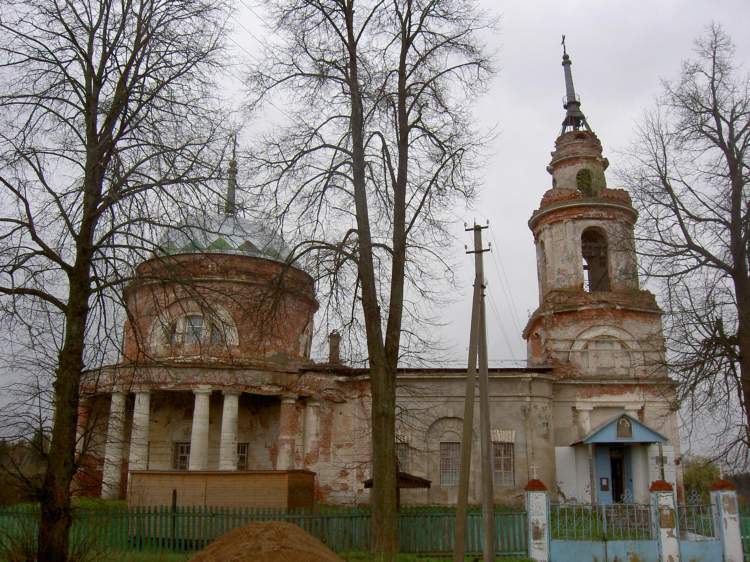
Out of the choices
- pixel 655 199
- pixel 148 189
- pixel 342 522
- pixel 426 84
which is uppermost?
pixel 426 84

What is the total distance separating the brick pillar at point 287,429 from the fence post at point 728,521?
41.5 feet

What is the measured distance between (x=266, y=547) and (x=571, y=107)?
24.1 meters

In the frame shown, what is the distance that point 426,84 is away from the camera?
1359cm

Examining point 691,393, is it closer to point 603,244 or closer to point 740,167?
point 740,167

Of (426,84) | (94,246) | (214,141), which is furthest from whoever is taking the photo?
(426,84)

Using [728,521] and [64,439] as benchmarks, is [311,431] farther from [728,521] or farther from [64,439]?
[64,439]

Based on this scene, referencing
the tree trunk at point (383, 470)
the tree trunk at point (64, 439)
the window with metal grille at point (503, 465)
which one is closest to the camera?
the tree trunk at point (64, 439)

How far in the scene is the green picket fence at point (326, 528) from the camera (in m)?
14.4

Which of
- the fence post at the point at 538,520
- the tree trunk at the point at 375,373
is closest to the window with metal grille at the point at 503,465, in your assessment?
the fence post at the point at 538,520

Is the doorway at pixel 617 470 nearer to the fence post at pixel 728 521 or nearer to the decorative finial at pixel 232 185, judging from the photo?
the fence post at pixel 728 521

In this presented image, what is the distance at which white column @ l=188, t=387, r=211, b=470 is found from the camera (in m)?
21.7

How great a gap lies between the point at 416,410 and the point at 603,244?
897 centimetres

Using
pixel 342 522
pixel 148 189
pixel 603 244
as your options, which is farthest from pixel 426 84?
pixel 603 244

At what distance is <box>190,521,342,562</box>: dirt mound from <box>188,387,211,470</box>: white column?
15.4 meters
